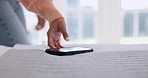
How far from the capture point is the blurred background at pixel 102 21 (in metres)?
2.47

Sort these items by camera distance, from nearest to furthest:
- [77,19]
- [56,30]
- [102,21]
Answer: [56,30], [102,21], [77,19]

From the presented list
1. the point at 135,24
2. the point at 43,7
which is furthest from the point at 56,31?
the point at 135,24

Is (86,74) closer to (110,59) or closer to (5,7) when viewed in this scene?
(110,59)

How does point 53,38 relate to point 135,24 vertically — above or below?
above

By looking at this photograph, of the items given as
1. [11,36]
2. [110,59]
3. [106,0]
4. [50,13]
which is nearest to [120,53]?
[110,59]

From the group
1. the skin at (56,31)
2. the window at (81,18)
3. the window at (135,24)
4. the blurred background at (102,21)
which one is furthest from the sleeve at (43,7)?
the window at (135,24)

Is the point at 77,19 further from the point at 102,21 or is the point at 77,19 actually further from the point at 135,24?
the point at 135,24

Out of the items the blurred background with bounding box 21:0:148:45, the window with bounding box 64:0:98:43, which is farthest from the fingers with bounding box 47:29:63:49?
the window with bounding box 64:0:98:43

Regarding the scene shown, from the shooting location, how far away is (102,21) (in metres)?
2.49

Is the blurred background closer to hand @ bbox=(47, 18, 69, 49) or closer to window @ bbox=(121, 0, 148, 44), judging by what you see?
window @ bbox=(121, 0, 148, 44)

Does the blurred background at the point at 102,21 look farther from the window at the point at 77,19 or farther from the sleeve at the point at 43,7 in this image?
the sleeve at the point at 43,7

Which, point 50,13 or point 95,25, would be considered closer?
point 50,13

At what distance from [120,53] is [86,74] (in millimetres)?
141

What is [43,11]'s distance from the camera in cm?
90
